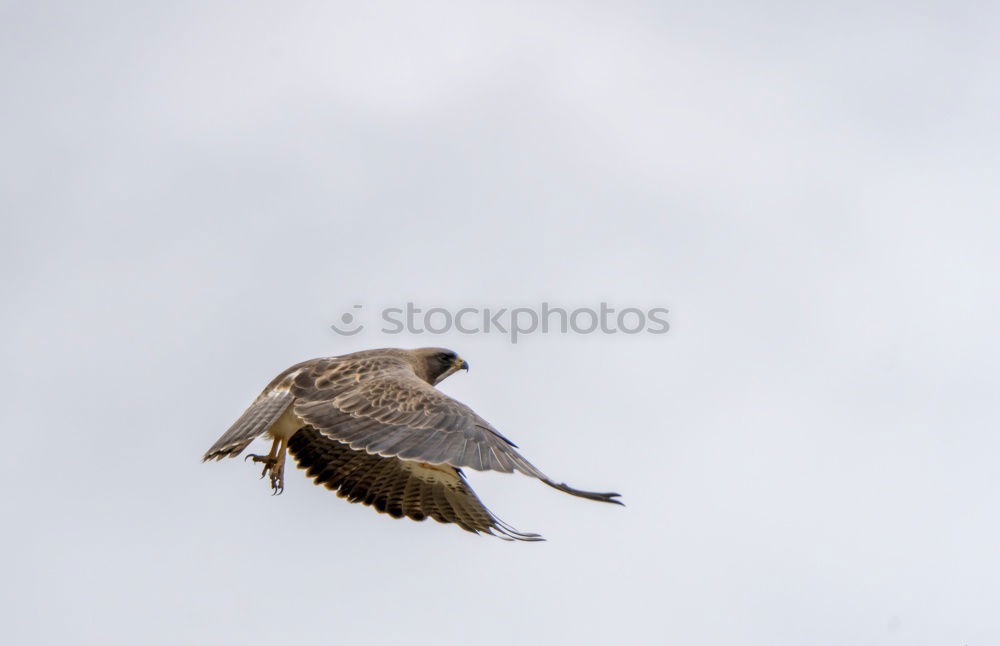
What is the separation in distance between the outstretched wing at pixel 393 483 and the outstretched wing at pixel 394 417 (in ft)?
2.91

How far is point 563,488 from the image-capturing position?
12.7m

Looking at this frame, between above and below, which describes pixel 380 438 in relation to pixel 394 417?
below

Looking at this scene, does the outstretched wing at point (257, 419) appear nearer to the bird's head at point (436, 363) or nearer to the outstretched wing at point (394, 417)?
the outstretched wing at point (394, 417)

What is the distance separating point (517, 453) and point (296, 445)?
381 centimetres

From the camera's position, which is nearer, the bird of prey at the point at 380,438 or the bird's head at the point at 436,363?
the bird of prey at the point at 380,438

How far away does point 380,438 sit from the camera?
15000 millimetres

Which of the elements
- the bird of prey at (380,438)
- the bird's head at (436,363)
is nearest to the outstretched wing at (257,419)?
the bird of prey at (380,438)

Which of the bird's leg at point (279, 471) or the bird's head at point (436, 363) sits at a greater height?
the bird's head at point (436, 363)

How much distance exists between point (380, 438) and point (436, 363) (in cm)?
447

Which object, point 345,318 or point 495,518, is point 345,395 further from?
point 345,318

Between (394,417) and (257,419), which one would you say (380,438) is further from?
(257,419)

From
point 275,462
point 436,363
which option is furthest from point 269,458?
point 436,363

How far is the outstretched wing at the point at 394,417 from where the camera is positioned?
47.3 ft

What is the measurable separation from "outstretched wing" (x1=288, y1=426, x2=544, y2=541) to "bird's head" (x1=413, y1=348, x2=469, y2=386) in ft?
6.47
